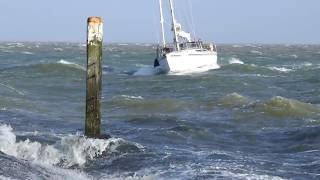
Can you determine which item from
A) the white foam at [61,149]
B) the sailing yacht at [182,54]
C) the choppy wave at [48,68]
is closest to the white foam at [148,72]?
the sailing yacht at [182,54]

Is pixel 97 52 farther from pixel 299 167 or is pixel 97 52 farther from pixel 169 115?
pixel 169 115

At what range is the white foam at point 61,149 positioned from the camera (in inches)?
489

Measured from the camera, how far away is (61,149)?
1324 cm

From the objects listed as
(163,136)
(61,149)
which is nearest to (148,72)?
(163,136)

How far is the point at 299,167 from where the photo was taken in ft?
40.7

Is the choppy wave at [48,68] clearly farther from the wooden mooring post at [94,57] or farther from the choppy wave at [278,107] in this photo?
the wooden mooring post at [94,57]

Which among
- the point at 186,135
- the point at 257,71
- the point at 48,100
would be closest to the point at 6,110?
the point at 48,100

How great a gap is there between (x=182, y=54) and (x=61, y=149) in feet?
93.8

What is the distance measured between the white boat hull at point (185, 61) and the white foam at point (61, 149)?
89.7ft

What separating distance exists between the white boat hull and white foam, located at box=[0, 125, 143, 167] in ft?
89.7

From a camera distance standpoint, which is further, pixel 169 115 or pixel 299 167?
pixel 169 115

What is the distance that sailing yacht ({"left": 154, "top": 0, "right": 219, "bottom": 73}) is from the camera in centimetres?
4122

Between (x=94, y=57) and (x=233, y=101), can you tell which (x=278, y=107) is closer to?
(x=233, y=101)

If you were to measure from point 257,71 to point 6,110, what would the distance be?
3136 cm
